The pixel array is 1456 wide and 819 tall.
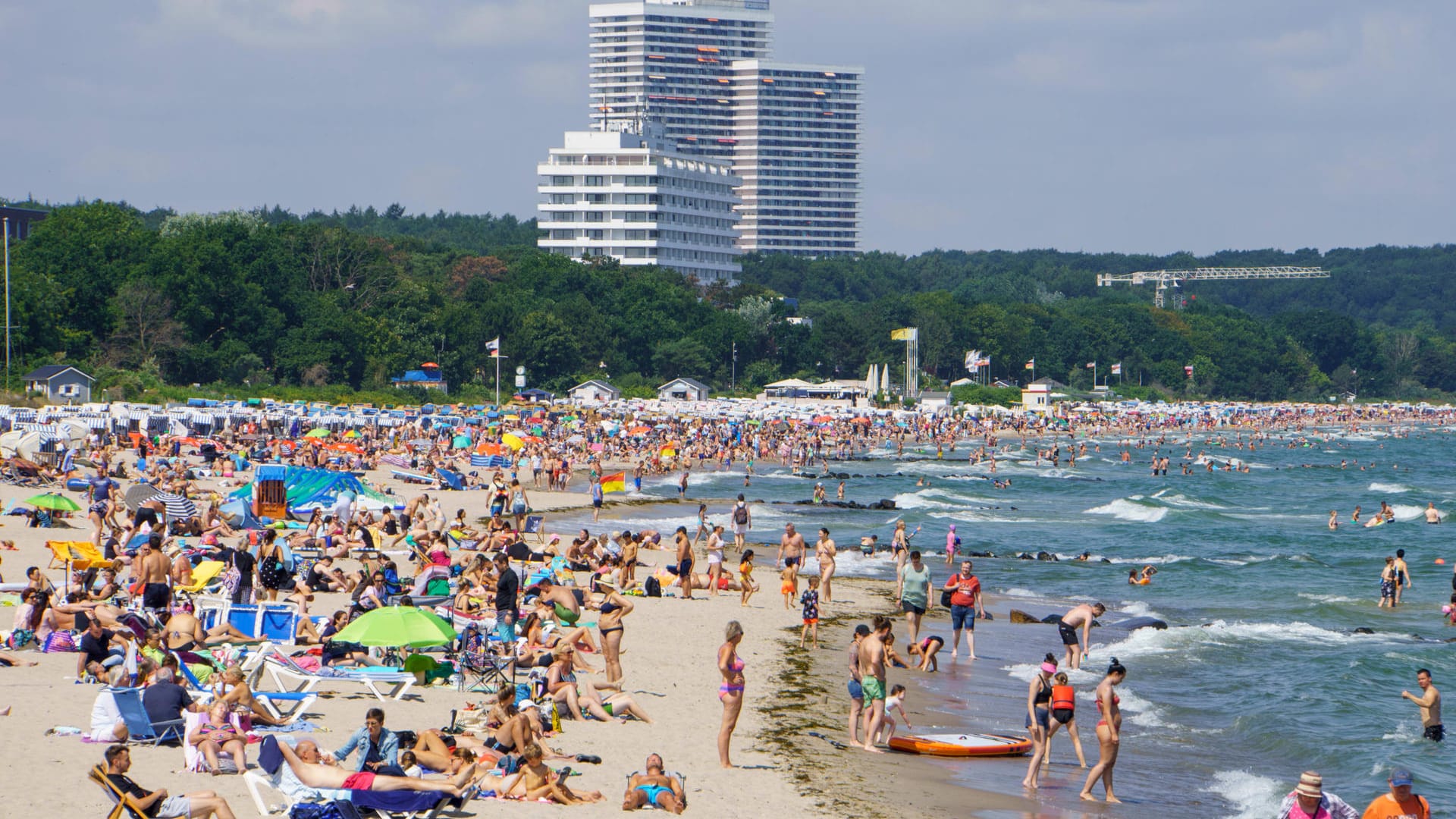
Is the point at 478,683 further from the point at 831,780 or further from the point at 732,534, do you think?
the point at 732,534

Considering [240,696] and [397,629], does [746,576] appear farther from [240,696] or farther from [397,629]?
[240,696]

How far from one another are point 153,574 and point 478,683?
4.48 metres

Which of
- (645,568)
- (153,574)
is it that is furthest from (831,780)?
(645,568)

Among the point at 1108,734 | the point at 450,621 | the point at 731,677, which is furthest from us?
the point at 450,621

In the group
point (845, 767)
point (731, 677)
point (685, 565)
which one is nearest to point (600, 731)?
point (731, 677)

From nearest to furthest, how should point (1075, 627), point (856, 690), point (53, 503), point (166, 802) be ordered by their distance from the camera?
point (166, 802) → point (856, 690) → point (1075, 627) → point (53, 503)

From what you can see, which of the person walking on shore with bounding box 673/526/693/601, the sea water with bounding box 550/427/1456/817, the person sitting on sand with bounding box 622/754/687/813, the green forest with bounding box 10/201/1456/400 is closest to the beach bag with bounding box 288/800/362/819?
the person sitting on sand with bounding box 622/754/687/813

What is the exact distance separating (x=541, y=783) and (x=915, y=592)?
8507 mm

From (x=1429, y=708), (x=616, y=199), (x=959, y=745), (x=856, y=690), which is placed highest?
(x=616, y=199)

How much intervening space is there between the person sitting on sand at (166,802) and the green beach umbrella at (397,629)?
12.3 feet

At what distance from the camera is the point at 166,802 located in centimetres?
867

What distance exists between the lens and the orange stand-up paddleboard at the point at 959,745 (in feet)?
43.6

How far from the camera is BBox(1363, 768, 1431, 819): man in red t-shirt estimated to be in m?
8.41

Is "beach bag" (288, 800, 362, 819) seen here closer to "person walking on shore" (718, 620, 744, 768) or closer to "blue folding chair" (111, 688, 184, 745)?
"blue folding chair" (111, 688, 184, 745)
